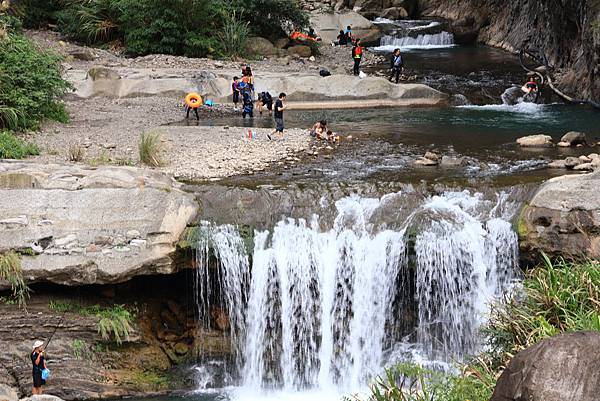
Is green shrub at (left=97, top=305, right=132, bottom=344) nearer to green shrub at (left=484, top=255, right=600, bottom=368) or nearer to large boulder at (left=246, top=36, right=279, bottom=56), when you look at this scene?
green shrub at (left=484, top=255, right=600, bottom=368)

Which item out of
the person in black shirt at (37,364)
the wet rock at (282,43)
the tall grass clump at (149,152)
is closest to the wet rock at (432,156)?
the tall grass clump at (149,152)

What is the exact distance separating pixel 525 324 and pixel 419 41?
2685 cm

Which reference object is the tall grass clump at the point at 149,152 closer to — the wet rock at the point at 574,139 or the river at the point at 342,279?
the river at the point at 342,279

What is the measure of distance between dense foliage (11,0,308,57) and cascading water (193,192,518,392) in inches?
617

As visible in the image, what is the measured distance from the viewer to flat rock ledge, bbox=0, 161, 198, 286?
12.4 m

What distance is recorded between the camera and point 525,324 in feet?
31.2

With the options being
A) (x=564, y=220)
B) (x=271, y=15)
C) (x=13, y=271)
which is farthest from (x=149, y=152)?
(x=271, y=15)

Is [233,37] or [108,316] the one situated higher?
[233,37]

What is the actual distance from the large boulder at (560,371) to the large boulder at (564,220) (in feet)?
21.1

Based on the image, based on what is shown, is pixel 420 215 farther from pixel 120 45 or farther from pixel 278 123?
pixel 120 45

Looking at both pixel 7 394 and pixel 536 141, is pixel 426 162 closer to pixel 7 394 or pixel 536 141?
pixel 536 141

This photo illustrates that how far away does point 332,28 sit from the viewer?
1400 inches

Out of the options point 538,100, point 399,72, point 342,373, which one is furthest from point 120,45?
point 342,373

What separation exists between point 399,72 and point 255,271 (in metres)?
13.9
